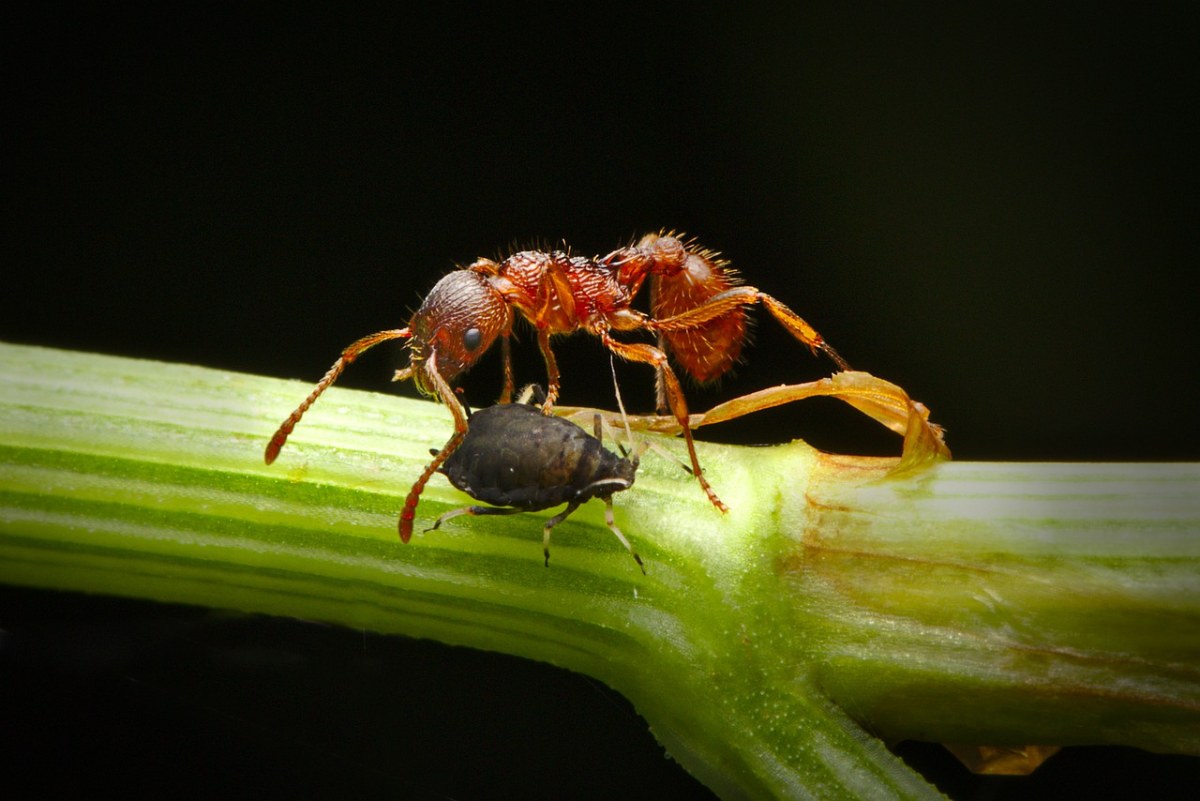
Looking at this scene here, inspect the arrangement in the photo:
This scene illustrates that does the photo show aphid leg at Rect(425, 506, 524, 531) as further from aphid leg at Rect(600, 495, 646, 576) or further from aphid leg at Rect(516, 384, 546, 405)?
aphid leg at Rect(516, 384, 546, 405)

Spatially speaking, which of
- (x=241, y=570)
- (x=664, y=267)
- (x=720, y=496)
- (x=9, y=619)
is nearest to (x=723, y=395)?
(x=664, y=267)

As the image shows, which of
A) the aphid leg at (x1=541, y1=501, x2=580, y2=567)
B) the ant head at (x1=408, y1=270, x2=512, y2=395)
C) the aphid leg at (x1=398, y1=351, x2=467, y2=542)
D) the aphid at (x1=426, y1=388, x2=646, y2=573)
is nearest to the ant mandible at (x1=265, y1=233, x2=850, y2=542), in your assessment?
the ant head at (x1=408, y1=270, x2=512, y2=395)

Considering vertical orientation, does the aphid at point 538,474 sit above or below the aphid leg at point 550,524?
above

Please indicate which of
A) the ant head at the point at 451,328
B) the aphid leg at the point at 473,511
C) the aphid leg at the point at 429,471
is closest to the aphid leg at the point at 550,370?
the ant head at the point at 451,328

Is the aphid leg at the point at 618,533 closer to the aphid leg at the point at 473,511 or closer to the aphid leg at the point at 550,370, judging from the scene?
the aphid leg at the point at 473,511

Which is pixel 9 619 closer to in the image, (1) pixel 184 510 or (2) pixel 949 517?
(1) pixel 184 510

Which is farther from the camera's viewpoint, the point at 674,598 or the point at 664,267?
the point at 664,267
